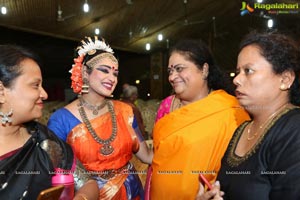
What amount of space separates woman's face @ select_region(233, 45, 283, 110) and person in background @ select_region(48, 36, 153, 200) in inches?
42.0

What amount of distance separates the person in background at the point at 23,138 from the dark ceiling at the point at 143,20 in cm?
531

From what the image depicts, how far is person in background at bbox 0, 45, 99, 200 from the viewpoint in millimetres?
1267

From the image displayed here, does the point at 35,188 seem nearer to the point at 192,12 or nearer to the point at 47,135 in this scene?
the point at 47,135

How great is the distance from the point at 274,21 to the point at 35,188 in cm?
935

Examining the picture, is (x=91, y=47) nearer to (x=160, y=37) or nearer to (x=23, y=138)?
(x=23, y=138)

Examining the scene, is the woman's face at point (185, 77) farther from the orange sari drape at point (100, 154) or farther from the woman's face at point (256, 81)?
the woman's face at point (256, 81)

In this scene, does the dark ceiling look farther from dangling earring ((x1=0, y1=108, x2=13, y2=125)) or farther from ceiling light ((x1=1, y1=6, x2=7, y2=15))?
dangling earring ((x1=0, y1=108, x2=13, y2=125))

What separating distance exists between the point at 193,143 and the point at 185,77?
467 millimetres

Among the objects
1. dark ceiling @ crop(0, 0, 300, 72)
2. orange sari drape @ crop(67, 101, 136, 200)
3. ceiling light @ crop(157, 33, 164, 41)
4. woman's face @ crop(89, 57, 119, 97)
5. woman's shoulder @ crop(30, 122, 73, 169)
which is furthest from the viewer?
ceiling light @ crop(157, 33, 164, 41)

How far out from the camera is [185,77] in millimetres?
2127

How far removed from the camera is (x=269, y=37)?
1358 millimetres

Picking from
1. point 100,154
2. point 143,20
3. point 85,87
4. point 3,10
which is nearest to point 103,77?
point 85,87

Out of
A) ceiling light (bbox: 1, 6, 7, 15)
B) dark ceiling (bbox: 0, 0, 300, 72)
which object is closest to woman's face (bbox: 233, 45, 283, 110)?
dark ceiling (bbox: 0, 0, 300, 72)

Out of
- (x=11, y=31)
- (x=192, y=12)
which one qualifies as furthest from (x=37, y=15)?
(x=192, y=12)
